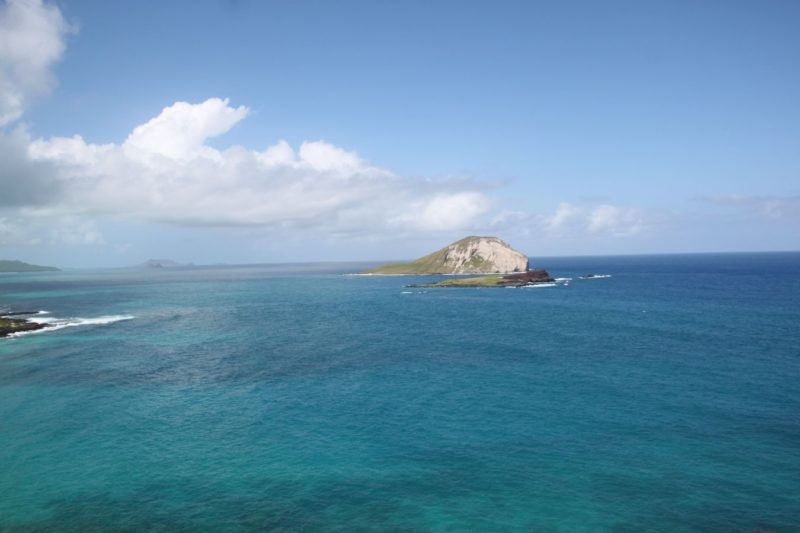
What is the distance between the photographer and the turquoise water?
3425cm

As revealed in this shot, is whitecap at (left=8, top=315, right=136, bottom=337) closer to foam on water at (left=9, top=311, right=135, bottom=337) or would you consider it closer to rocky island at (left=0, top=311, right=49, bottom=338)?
foam on water at (left=9, top=311, right=135, bottom=337)

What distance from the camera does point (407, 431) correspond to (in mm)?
48594

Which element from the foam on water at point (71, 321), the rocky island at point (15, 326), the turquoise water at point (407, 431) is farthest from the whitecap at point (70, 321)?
the turquoise water at point (407, 431)

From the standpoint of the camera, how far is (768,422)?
4906cm

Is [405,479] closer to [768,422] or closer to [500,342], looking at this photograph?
[768,422]

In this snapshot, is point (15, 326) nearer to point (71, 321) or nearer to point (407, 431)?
point (71, 321)

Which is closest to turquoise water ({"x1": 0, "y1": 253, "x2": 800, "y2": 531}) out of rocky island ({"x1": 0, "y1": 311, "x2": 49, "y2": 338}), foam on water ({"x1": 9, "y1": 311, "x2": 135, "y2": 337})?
rocky island ({"x1": 0, "y1": 311, "x2": 49, "y2": 338})

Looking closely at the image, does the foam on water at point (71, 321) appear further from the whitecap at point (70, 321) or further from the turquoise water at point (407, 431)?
the turquoise water at point (407, 431)

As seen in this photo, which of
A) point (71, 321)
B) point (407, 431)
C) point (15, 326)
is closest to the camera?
point (407, 431)

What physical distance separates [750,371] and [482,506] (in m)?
55.8

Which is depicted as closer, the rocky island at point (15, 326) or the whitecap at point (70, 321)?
the rocky island at point (15, 326)

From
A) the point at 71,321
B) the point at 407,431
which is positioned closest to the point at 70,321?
the point at 71,321

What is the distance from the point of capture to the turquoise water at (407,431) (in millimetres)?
34250

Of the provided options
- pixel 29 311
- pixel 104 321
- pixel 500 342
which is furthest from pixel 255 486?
pixel 29 311
